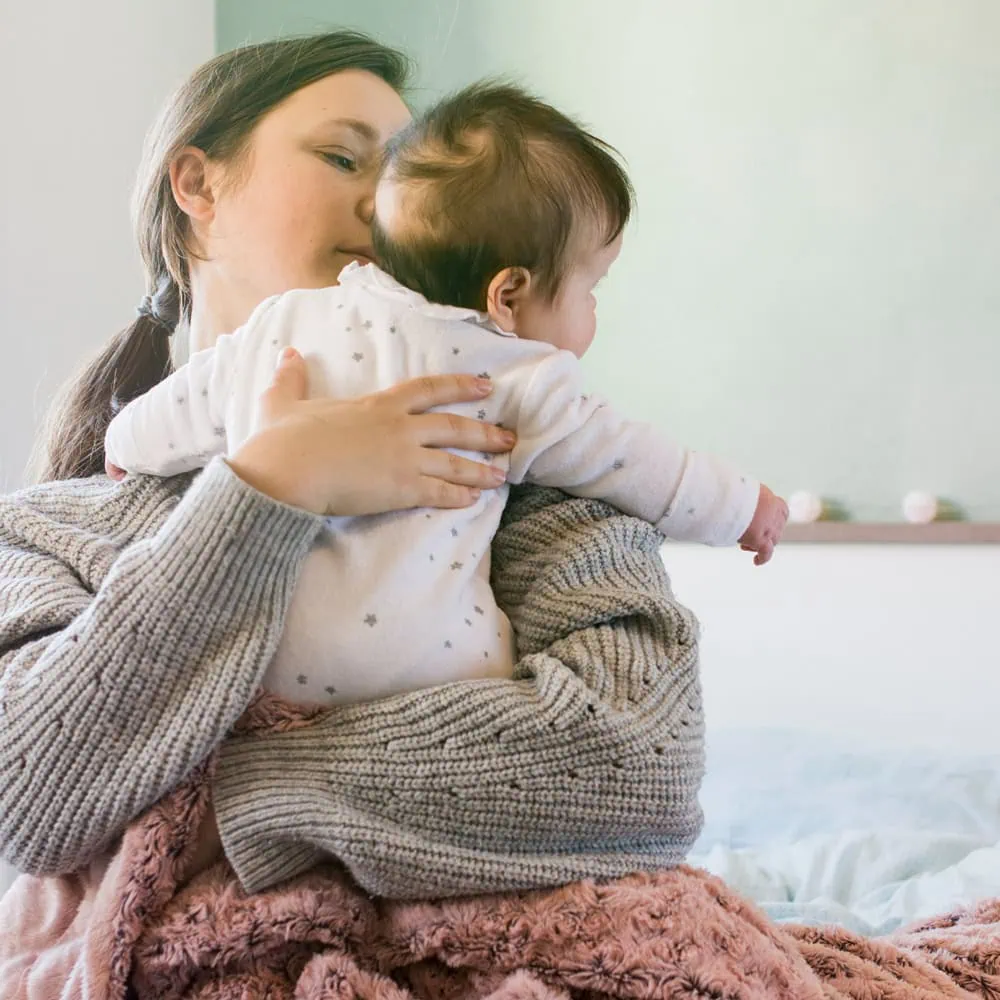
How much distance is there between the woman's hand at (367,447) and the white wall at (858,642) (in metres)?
1.28

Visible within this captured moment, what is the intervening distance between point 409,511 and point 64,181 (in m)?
1.30

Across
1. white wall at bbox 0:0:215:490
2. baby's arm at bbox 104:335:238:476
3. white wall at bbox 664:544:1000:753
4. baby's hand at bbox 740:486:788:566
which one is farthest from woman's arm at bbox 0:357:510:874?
white wall at bbox 664:544:1000:753

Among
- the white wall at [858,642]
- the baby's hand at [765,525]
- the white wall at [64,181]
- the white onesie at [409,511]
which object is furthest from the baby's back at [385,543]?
the white wall at [858,642]

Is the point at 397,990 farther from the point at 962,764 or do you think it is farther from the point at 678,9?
the point at 678,9

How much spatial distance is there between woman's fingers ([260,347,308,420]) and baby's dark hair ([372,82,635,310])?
116mm

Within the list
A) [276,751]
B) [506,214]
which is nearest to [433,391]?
[506,214]

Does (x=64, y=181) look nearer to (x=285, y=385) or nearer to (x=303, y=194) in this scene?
(x=303, y=194)

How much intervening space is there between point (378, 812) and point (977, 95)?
1.68 meters

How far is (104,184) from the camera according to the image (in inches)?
73.2

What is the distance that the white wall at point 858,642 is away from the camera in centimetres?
181

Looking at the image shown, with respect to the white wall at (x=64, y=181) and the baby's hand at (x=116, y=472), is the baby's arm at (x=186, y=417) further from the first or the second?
the white wall at (x=64, y=181)

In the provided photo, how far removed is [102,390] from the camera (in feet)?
3.83

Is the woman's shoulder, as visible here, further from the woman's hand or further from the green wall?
the green wall

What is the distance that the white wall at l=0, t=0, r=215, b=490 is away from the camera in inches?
64.7
